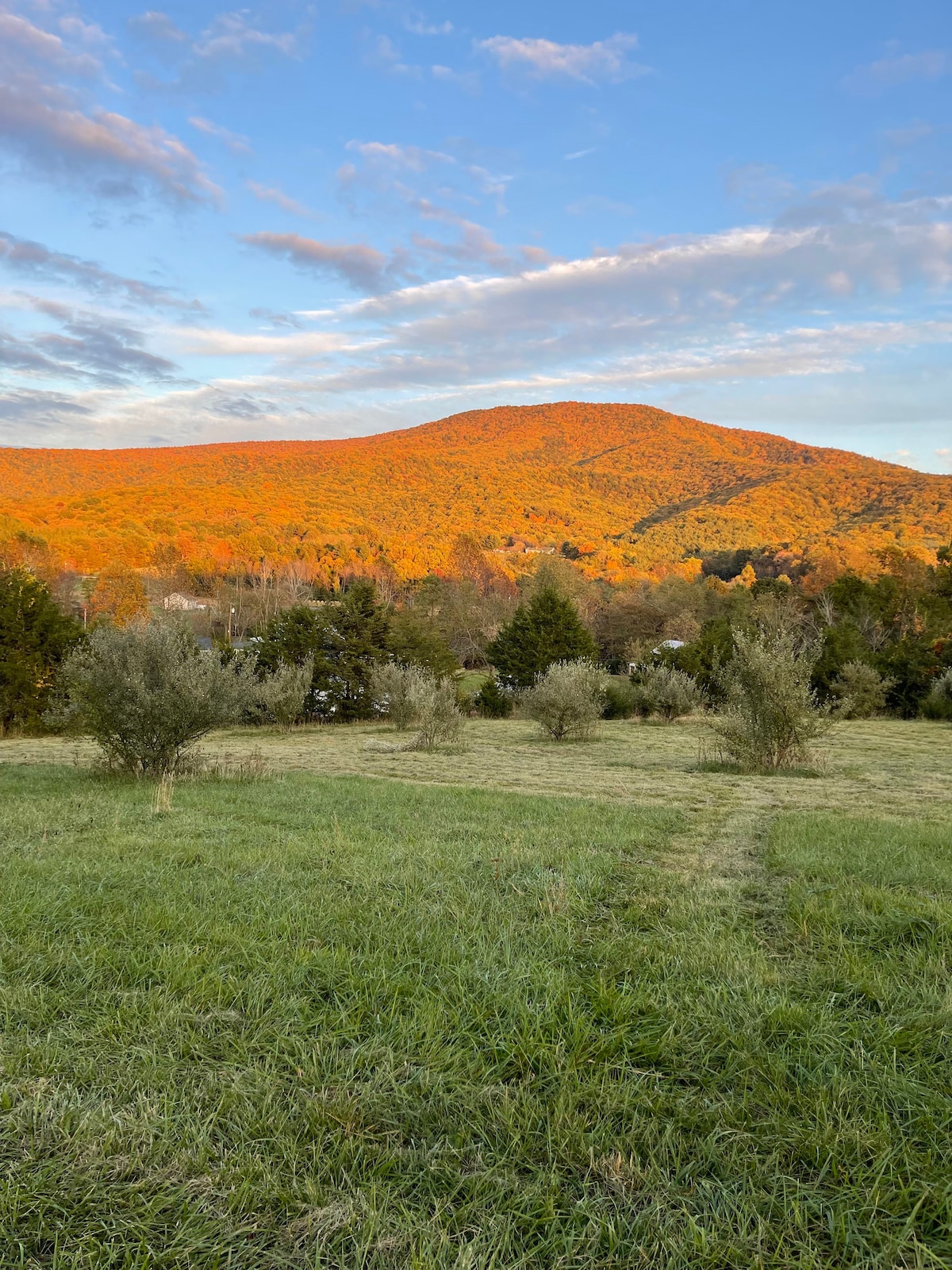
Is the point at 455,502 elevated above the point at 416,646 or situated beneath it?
elevated above

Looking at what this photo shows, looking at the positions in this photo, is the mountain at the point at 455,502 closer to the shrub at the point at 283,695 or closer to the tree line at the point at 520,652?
the tree line at the point at 520,652

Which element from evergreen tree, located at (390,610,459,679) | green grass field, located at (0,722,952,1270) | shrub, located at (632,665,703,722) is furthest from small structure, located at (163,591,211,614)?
green grass field, located at (0,722,952,1270)

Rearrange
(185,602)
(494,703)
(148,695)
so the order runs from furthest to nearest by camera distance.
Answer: (185,602)
(494,703)
(148,695)

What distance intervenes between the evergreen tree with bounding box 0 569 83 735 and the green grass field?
1824 cm

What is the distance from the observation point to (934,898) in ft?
12.9

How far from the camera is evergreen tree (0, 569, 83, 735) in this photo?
19875 mm

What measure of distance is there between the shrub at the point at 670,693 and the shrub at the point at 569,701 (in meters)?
5.46

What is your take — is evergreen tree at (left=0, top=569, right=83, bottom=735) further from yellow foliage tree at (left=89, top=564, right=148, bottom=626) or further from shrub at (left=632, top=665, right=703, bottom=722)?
yellow foliage tree at (left=89, top=564, right=148, bottom=626)

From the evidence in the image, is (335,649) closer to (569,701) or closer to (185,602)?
(569,701)

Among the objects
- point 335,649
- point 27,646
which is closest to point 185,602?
point 335,649

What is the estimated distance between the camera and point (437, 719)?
57.0ft

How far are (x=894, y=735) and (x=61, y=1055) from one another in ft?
71.4

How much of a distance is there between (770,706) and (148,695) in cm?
1046

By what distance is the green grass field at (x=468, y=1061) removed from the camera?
1.65m
